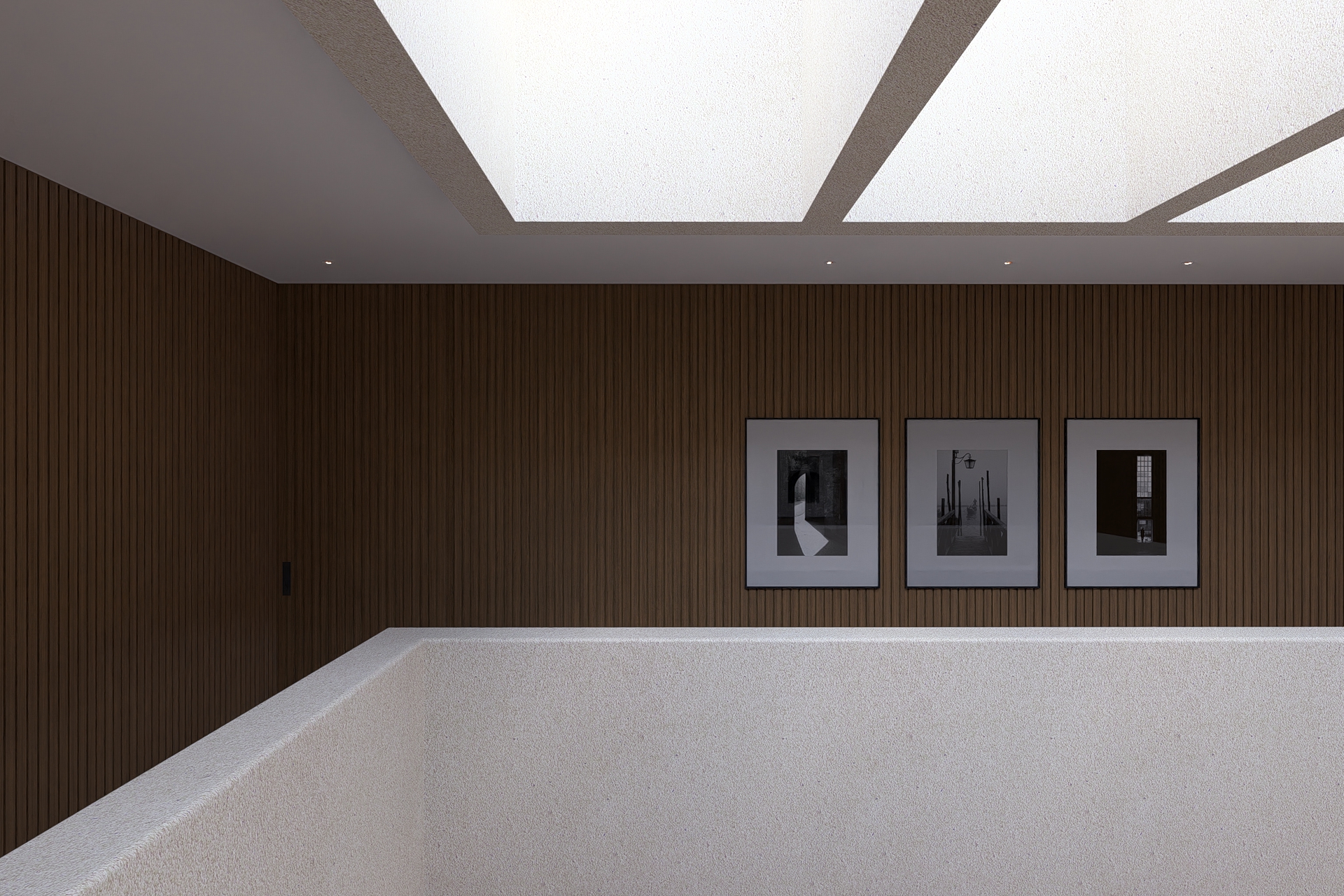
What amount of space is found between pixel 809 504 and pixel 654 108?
267cm

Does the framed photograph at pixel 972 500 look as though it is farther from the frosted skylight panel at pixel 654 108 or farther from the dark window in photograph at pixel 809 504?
the frosted skylight panel at pixel 654 108

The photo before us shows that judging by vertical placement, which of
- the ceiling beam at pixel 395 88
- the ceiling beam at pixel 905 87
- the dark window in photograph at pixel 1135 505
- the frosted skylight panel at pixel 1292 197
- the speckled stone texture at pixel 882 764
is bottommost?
the speckled stone texture at pixel 882 764

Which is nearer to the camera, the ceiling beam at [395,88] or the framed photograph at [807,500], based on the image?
the ceiling beam at [395,88]

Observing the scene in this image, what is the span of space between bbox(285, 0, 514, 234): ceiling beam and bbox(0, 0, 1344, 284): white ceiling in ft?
0.62

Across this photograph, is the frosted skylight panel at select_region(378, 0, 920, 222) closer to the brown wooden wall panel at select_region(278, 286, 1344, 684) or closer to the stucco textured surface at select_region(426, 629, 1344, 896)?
the stucco textured surface at select_region(426, 629, 1344, 896)

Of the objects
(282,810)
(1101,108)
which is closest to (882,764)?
(282,810)

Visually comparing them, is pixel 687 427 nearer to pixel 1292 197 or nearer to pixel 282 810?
pixel 1292 197

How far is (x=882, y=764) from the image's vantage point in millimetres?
2908

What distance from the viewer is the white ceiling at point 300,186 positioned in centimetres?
204

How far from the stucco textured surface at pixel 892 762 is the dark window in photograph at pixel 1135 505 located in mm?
2001

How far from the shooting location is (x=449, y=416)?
4859mm

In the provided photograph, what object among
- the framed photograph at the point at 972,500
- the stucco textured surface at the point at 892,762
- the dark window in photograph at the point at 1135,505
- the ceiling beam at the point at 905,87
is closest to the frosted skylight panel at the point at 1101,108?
the ceiling beam at the point at 905,87

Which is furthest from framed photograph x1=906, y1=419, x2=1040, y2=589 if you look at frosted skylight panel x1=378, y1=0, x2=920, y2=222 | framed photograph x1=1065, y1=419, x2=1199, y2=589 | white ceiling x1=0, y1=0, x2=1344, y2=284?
frosted skylight panel x1=378, y1=0, x2=920, y2=222

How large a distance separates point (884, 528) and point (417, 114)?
352cm
